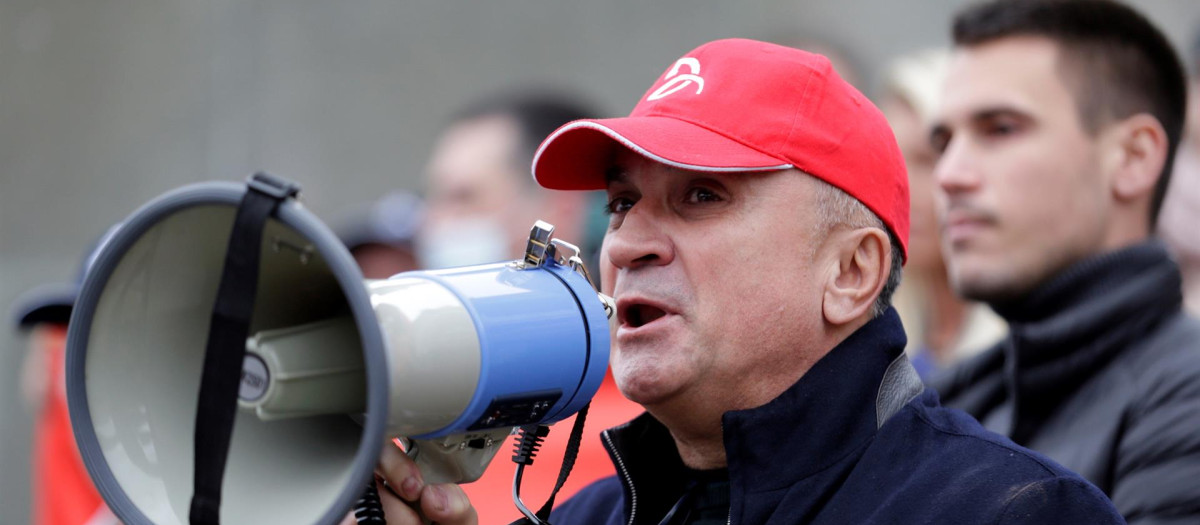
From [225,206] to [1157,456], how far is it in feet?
6.57

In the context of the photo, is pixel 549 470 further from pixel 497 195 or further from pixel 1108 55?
pixel 1108 55

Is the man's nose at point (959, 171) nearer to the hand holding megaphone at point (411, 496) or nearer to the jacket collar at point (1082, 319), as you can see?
the jacket collar at point (1082, 319)

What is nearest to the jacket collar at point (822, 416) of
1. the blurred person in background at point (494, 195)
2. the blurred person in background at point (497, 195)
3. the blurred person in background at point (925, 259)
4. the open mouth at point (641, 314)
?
the open mouth at point (641, 314)

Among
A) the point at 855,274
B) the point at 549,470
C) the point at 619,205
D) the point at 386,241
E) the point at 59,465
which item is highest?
the point at 619,205

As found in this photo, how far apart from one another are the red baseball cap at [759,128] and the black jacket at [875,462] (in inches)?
10.8

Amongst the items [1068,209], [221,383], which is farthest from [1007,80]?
[221,383]

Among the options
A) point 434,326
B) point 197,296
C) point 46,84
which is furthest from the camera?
point 46,84

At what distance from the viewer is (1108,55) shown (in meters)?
3.53

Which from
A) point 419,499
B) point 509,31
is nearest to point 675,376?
point 419,499

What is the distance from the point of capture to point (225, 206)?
1960 millimetres

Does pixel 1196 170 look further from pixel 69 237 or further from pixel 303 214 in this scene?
pixel 69 237

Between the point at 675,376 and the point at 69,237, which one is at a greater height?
the point at 675,376

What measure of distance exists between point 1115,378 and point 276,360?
2.03 meters

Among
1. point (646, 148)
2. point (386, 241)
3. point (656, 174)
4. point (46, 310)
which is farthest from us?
point (386, 241)
